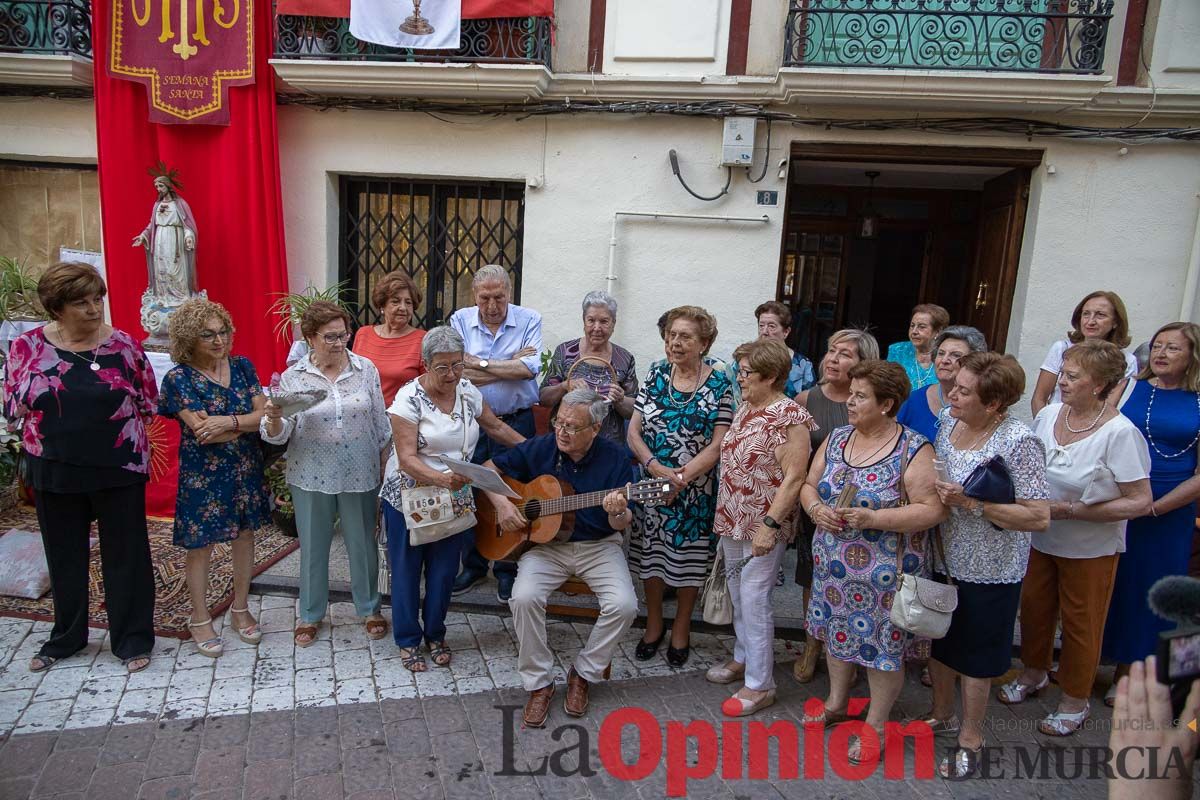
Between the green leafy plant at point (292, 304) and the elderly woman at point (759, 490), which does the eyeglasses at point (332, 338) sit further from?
the green leafy plant at point (292, 304)

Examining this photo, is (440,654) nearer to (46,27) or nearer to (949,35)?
(949,35)

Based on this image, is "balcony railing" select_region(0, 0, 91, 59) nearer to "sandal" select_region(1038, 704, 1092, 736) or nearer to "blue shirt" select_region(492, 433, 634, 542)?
"blue shirt" select_region(492, 433, 634, 542)

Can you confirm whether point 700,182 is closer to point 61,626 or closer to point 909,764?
point 909,764

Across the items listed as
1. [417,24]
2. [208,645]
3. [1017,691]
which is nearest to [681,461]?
[1017,691]

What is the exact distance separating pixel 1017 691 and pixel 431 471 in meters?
3.16

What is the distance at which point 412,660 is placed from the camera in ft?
12.4

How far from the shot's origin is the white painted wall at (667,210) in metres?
5.85

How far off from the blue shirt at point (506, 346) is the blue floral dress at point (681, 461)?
915 mm

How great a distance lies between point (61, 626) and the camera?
146 inches

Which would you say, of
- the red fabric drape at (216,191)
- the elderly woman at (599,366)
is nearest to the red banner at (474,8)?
the red fabric drape at (216,191)

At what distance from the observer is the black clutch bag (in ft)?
9.26

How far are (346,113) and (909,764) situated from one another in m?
6.36

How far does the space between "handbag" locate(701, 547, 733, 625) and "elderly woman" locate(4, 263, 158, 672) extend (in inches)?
113

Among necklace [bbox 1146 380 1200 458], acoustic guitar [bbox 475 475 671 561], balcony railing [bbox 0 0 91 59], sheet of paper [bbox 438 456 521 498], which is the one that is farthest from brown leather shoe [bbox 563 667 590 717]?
balcony railing [bbox 0 0 91 59]
